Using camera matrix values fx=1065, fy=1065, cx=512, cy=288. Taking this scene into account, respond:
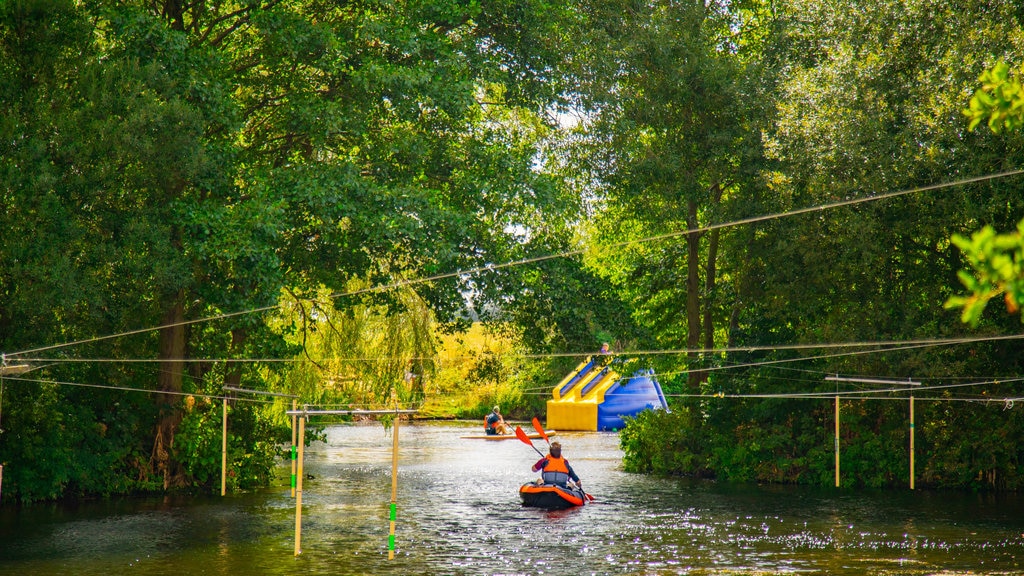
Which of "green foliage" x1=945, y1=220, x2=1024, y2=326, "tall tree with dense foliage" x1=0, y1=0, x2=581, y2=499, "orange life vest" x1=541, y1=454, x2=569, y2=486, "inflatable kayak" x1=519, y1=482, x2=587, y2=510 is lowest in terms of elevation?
"inflatable kayak" x1=519, y1=482, x2=587, y2=510

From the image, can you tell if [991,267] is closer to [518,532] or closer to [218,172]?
[518,532]

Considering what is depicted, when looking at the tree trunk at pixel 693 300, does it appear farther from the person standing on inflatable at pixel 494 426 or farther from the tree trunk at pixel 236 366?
the person standing on inflatable at pixel 494 426

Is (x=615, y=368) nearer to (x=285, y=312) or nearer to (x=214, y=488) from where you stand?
(x=285, y=312)

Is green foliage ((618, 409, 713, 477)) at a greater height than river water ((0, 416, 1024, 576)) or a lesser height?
greater

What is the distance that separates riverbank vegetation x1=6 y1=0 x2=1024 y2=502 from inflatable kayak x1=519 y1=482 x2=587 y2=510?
319 centimetres

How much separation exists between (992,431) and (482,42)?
57.7ft

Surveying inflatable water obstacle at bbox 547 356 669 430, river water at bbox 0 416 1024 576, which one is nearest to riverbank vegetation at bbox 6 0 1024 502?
river water at bbox 0 416 1024 576

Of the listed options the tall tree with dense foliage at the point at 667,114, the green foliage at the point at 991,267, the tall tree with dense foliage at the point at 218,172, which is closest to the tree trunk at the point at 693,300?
the tall tree with dense foliage at the point at 667,114

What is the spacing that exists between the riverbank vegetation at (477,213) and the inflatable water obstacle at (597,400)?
60.4 feet

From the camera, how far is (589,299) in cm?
2783

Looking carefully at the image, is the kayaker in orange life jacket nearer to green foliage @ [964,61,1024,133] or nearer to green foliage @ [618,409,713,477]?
green foliage @ [618,409,713,477]

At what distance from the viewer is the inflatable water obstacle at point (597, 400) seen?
2120 inches

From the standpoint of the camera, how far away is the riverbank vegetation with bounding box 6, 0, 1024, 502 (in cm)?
2342

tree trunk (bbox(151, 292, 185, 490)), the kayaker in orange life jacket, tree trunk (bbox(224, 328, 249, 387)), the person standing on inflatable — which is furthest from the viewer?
the person standing on inflatable
